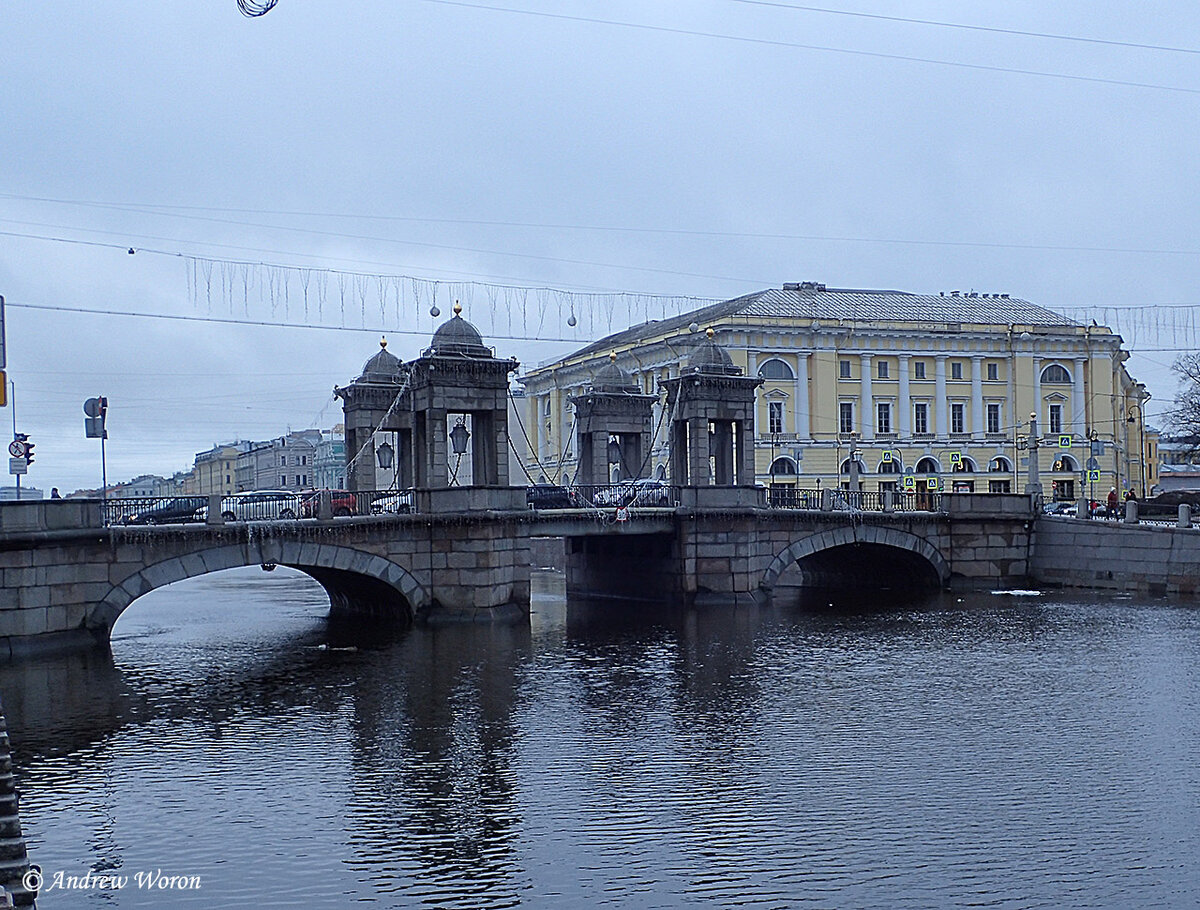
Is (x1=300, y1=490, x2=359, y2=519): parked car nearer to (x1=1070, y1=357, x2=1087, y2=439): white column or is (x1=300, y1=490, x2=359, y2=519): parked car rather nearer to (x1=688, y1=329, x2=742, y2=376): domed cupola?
(x1=688, y1=329, x2=742, y2=376): domed cupola

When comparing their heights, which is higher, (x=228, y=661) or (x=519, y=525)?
(x=519, y=525)

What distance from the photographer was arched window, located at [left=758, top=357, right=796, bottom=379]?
7875 cm

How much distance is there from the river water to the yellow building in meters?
43.2

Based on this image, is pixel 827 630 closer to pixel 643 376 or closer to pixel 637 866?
pixel 637 866

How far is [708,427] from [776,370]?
32.1m

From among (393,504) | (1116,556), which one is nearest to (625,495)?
(393,504)

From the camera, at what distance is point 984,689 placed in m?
28.1

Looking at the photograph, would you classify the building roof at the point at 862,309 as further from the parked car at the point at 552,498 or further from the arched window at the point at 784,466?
the parked car at the point at 552,498

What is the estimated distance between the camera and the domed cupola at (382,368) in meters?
51.2

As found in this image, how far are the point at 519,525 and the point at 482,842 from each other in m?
24.4

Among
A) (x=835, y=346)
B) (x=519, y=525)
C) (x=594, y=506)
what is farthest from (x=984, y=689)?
(x=835, y=346)

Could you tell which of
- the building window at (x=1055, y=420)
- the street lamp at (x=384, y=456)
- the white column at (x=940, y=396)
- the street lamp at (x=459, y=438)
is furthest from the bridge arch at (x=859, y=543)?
the building window at (x=1055, y=420)

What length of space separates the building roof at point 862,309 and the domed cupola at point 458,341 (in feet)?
126

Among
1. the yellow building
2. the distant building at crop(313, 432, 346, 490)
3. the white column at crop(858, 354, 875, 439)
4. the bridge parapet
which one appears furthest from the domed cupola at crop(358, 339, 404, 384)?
the distant building at crop(313, 432, 346, 490)
